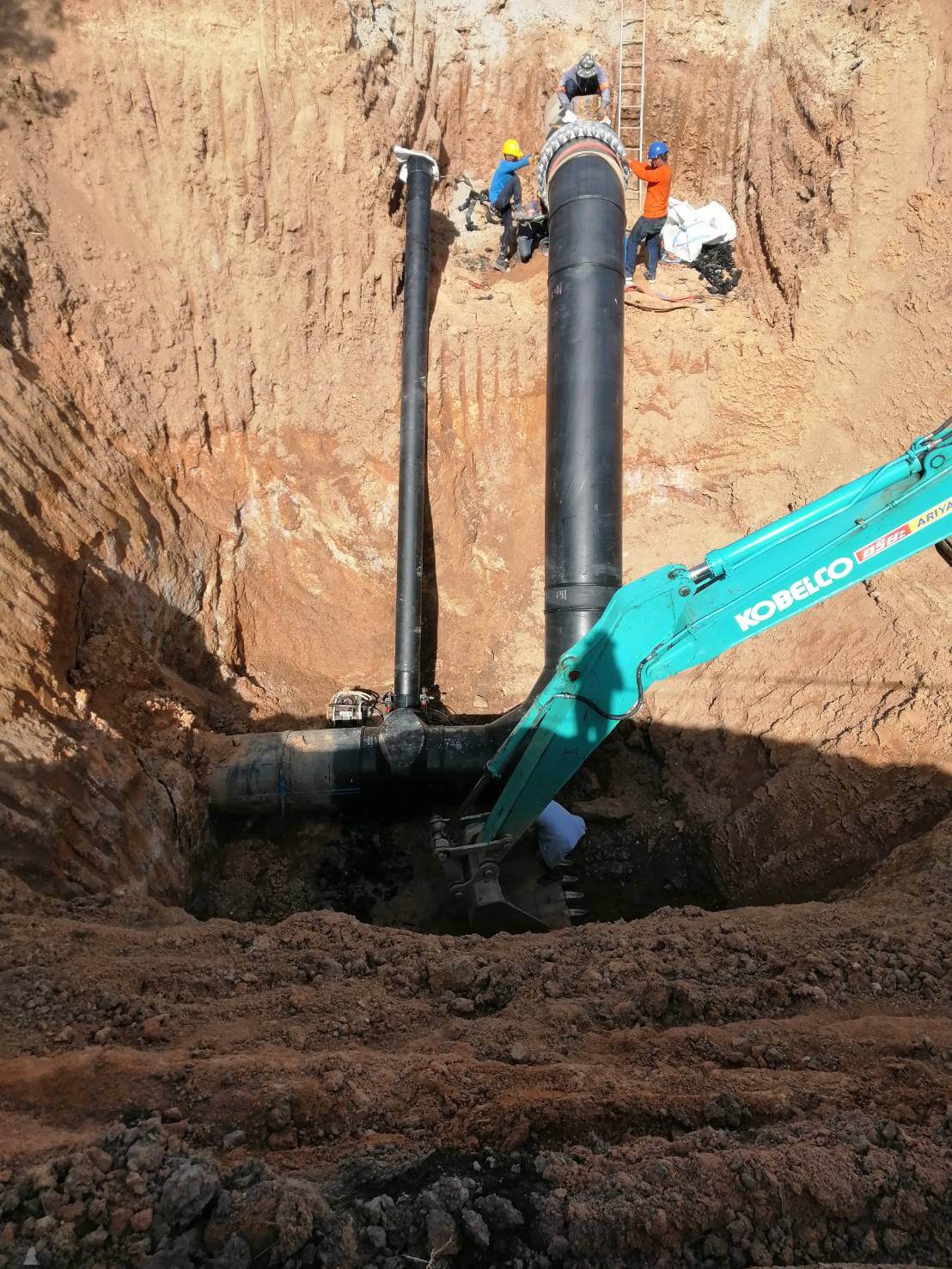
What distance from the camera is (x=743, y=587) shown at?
4.18 m

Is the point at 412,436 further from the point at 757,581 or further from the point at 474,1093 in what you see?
the point at 474,1093

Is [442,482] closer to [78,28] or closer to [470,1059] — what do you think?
[78,28]

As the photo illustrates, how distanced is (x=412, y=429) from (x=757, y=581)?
4574 millimetres

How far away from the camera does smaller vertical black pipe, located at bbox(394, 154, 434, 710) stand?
7305mm

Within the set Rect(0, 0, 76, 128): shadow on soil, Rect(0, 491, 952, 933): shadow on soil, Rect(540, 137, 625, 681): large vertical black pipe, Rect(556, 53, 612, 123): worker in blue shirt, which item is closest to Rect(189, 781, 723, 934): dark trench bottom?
Rect(0, 491, 952, 933): shadow on soil

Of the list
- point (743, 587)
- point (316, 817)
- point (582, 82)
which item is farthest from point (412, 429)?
point (582, 82)

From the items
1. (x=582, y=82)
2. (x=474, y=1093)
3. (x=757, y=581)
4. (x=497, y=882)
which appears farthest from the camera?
(x=582, y=82)

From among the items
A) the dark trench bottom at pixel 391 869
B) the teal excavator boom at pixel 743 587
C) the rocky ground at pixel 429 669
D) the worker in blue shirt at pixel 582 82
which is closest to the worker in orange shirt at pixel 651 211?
the rocky ground at pixel 429 669

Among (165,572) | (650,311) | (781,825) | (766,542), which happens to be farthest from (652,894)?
(650,311)

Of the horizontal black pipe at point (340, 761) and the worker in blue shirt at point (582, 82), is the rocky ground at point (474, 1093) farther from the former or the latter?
the worker in blue shirt at point (582, 82)

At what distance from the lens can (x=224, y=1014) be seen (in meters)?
3.17

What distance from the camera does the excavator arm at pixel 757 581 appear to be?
13.2 feet

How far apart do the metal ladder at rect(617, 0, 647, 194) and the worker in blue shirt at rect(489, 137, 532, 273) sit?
1.55m

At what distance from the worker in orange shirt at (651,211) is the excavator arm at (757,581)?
5.68 meters
